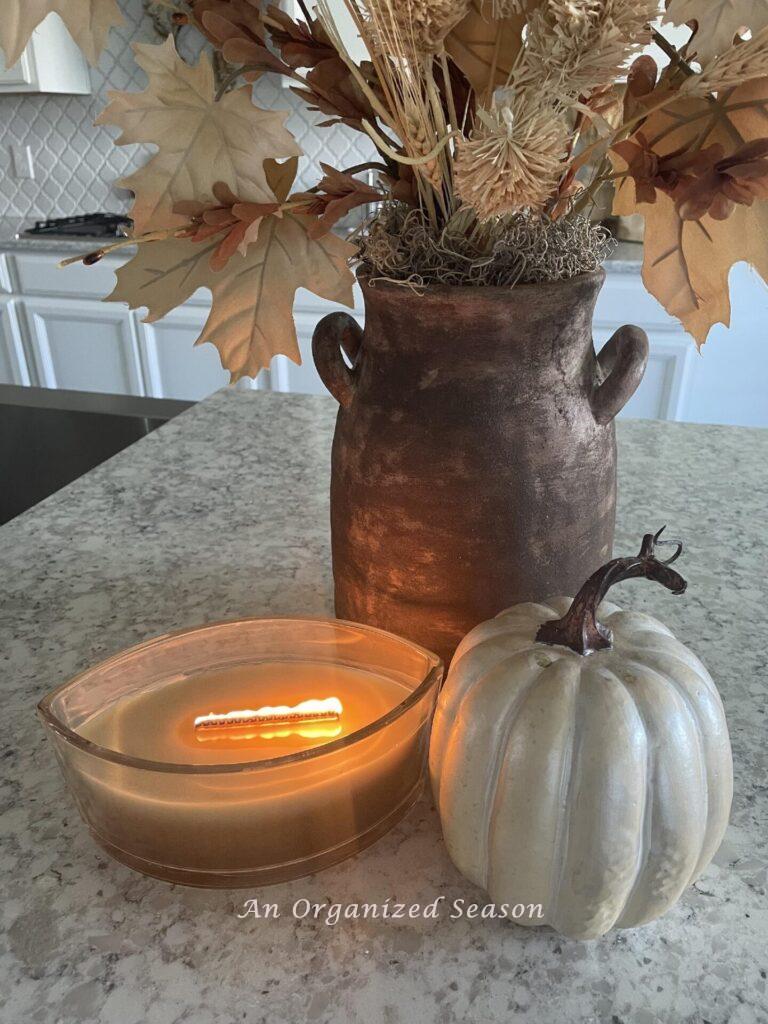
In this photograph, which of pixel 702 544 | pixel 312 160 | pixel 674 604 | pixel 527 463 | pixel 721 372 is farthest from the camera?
pixel 312 160

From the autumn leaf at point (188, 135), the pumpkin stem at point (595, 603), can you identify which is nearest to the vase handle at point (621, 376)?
the pumpkin stem at point (595, 603)

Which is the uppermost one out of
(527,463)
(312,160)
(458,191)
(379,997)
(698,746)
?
(312,160)

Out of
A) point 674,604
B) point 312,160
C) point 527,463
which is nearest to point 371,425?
point 527,463

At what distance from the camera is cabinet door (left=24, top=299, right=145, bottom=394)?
255cm

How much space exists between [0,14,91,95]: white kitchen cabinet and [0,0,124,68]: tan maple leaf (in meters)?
2.48

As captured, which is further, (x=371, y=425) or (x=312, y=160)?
(x=312, y=160)

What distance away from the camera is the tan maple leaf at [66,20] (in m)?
0.33

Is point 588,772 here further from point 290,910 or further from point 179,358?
point 179,358

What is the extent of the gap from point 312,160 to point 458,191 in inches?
96.4

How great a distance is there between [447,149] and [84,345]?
2.48 meters

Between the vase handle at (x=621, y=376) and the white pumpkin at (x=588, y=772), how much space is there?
108 mm

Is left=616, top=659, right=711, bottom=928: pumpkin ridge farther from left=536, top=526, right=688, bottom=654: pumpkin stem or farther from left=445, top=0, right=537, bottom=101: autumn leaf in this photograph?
left=445, top=0, right=537, bottom=101: autumn leaf

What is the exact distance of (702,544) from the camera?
764 millimetres

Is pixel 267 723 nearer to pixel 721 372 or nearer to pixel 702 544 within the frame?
pixel 702 544
